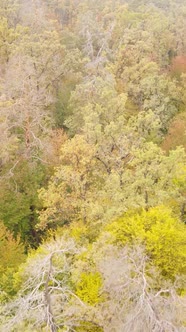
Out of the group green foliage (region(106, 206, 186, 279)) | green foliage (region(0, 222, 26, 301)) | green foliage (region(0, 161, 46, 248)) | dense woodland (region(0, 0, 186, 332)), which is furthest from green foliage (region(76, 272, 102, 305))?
green foliage (region(0, 161, 46, 248))

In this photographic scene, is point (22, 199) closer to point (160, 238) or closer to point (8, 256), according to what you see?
point (8, 256)

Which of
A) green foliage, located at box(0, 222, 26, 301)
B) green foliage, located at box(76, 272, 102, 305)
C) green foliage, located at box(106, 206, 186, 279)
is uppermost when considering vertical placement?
green foliage, located at box(106, 206, 186, 279)

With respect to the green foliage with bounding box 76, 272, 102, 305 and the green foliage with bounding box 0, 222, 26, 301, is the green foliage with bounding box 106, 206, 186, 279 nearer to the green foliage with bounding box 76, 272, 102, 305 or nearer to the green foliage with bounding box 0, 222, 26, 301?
the green foliage with bounding box 76, 272, 102, 305

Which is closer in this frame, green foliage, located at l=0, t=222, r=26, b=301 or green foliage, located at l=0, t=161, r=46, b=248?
green foliage, located at l=0, t=222, r=26, b=301

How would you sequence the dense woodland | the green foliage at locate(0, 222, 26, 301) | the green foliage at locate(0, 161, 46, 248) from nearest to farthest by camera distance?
the dense woodland
the green foliage at locate(0, 222, 26, 301)
the green foliage at locate(0, 161, 46, 248)

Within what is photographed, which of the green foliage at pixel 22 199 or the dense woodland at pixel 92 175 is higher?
the dense woodland at pixel 92 175

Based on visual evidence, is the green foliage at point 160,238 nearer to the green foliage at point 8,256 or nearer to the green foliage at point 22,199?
the green foliage at point 8,256

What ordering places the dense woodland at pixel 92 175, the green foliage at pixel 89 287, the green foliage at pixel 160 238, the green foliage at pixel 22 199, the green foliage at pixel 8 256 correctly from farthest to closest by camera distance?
1. the green foliage at pixel 22 199
2. the green foliage at pixel 8 256
3. the green foliage at pixel 160 238
4. the green foliage at pixel 89 287
5. the dense woodland at pixel 92 175

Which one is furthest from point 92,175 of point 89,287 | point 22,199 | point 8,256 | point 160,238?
point 89,287

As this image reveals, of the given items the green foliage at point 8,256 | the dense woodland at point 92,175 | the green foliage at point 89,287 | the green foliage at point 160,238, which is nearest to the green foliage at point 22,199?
the dense woodland at point 92,175
